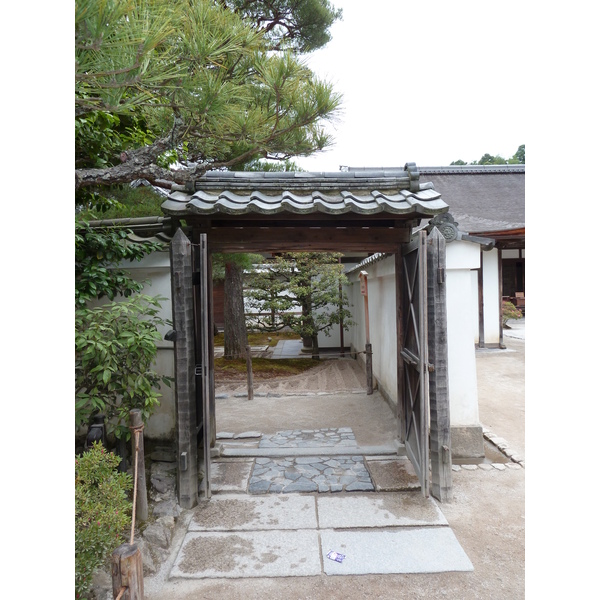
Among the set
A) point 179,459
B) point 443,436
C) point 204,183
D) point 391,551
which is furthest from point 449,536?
point 204,183

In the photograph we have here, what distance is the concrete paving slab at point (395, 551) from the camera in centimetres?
Answer: 306

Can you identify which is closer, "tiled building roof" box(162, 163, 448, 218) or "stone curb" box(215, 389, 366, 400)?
"tiled building roof" box(162, 163, 448, 218)

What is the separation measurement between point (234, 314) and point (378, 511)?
8027 mm

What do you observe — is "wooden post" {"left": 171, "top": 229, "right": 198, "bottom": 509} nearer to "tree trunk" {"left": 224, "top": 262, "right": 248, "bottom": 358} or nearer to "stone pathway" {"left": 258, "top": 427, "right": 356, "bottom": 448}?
"stone pathway" {"left": 258, "top": 427, "right": 356, "bottom": 448}

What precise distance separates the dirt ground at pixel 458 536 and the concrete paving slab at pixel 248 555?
0.26 feet

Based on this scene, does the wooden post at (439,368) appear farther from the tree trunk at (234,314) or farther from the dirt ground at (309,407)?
the tree trunk at (234,314)

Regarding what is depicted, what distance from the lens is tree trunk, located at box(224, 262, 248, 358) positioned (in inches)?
444

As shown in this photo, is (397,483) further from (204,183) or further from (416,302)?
(204,183)

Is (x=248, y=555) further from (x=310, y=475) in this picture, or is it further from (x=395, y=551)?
(x=310, y=475)

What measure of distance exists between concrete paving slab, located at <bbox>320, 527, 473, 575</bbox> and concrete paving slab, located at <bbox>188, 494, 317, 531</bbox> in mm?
345

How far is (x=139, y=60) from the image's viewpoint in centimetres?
218

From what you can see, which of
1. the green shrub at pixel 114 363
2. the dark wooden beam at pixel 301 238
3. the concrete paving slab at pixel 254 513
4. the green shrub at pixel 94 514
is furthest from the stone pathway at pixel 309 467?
the dark wooden beam at pixel 301 238

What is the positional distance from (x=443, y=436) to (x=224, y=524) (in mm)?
2224

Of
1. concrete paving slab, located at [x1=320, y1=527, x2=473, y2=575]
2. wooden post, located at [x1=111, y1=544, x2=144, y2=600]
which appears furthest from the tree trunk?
wooden post, located at [x1=111, y1=544, x2=144, y2=600]
